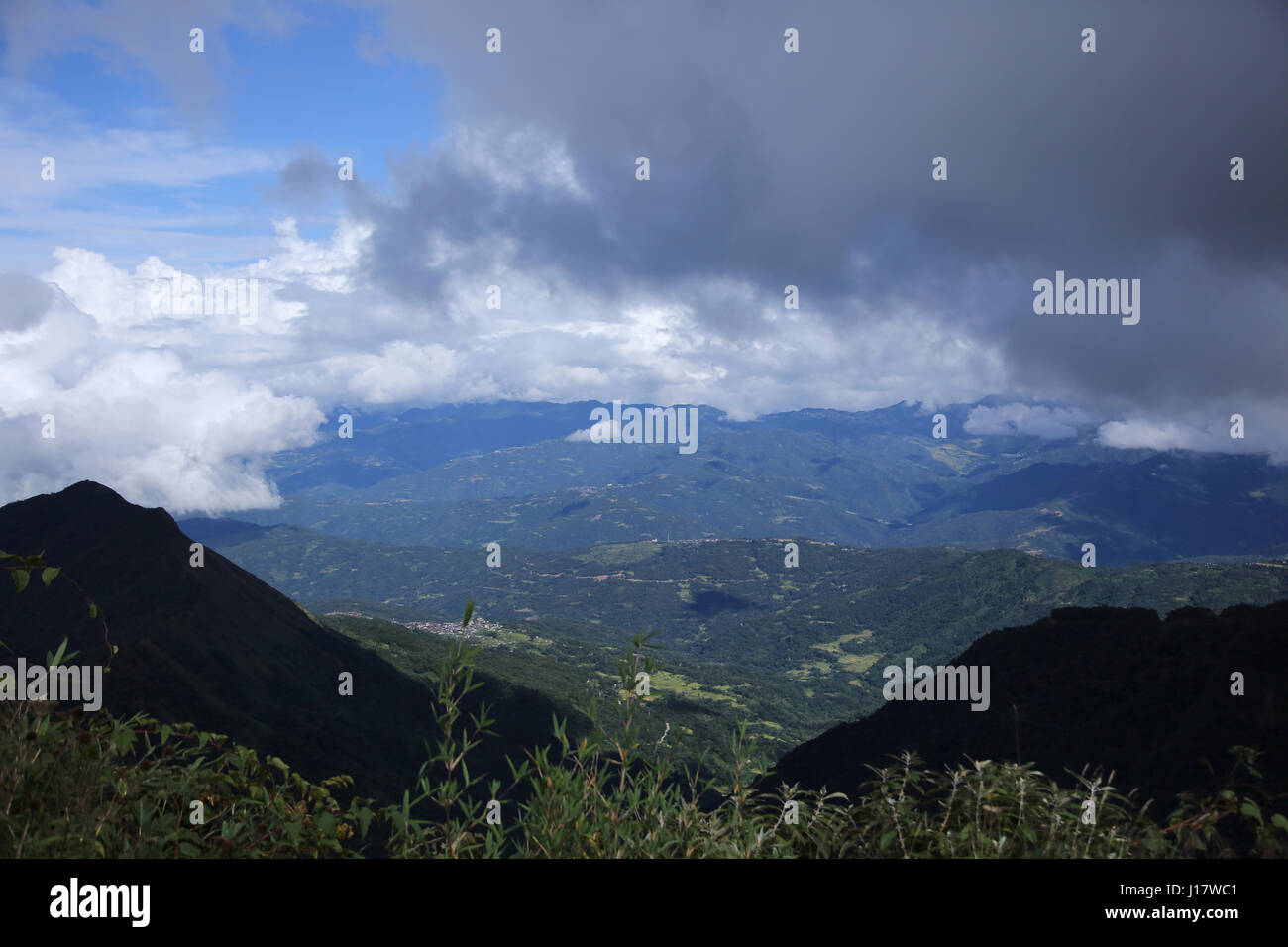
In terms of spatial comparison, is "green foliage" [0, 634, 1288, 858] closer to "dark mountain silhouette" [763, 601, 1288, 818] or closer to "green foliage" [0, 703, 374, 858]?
"green foliage" [0, 703, 374, 858]

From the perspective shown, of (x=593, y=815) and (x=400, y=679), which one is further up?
(x=593, y=815)

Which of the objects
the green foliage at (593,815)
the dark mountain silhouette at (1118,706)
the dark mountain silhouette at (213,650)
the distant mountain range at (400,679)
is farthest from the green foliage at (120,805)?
the dark mountain silhouette at (213,650)

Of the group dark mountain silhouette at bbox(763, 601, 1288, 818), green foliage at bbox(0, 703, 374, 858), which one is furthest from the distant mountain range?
green foliage at bbox(0, 703, 374, 858)

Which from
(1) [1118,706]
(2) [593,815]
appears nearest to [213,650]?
(1) [1118,706]

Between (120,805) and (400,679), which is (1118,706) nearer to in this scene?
(120,805)

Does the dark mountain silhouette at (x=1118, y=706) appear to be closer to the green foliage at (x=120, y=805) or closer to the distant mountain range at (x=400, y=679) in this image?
the distant mountain range at (x=400, y=679)
